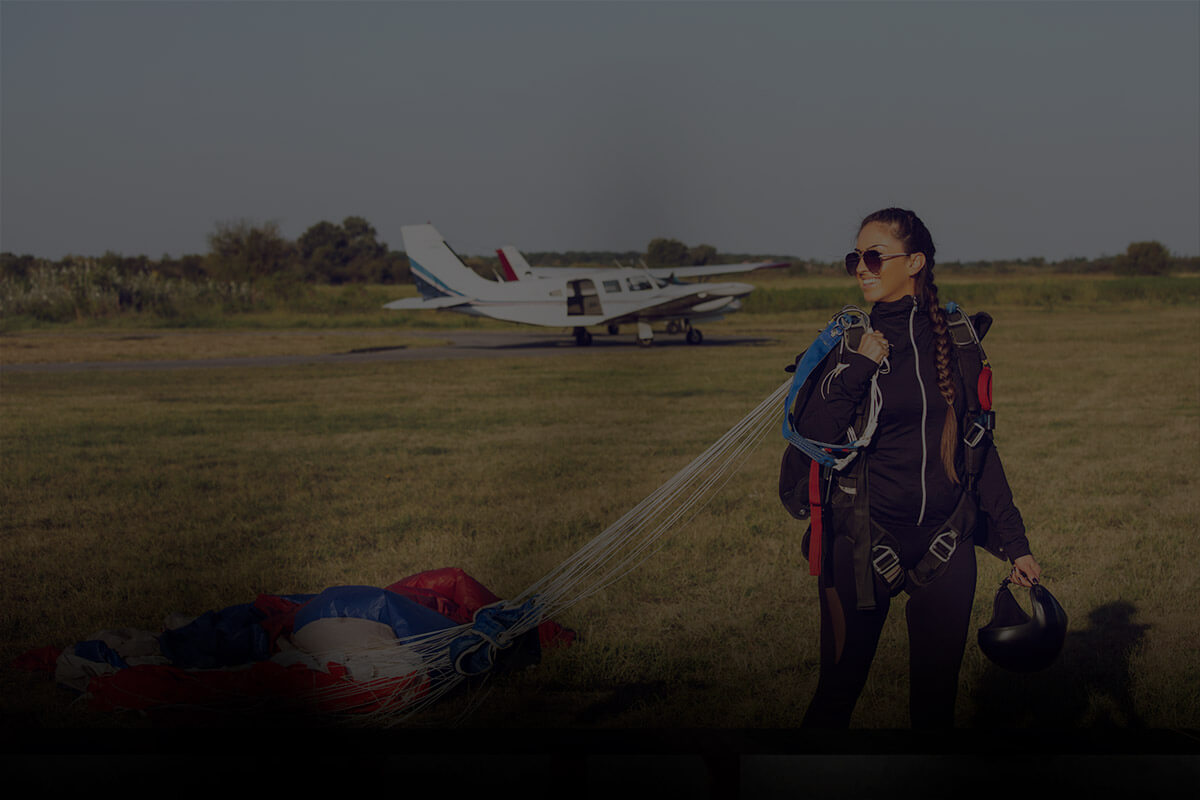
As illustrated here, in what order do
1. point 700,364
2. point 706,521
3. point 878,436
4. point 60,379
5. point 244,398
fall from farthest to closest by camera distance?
point 700,364
point 60,379
point 244,398
point 706,521
point 878,436

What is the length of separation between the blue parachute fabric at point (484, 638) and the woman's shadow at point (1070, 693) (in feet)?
4.91

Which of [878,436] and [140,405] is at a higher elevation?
[878,436]

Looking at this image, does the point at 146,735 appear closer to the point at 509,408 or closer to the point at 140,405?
the point at 509,408

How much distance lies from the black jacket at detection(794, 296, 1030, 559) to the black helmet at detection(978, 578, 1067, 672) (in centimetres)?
21

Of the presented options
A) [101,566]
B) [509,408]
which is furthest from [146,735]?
[509,408]

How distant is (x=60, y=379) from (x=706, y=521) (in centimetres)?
1253

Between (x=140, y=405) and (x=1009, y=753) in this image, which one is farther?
(x=140, y=405)

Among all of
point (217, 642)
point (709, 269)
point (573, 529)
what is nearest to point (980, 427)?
point (217, 642)

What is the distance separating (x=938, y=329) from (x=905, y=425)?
0.23 meters

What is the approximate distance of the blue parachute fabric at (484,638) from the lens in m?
2.80

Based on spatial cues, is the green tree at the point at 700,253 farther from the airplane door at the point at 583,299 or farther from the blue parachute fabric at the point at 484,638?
the airplane door at the point at 583,299

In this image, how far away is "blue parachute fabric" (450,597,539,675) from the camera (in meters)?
2.80

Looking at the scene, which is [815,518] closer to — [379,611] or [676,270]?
[379,611]

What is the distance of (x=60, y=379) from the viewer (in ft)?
48.4
